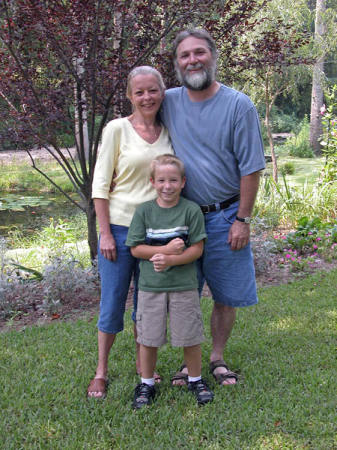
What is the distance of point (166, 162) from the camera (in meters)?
2.44

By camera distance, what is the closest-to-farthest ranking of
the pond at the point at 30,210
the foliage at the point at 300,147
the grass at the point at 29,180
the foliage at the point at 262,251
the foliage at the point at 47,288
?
1. the foliage at the point at 47,288
2. the foliage at the point at 262,251
3. the pond at the point at 30,210
4. the grass at the point at 29,180
5. the foliage at the point at 300,147

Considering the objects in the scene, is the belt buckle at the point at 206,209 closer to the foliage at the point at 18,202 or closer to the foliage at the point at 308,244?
the foliage at the point at 308,244

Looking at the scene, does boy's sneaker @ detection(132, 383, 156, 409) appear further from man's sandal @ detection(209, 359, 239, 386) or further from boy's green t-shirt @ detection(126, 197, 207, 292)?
boy's green t-shirt @ detection(126, 197, 207, 292)

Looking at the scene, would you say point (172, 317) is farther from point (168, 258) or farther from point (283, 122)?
point (283, 122)

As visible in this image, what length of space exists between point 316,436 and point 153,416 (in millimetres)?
825

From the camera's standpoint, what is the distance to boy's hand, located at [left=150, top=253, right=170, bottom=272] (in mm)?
2461

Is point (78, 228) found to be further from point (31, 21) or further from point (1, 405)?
point (1, 405)

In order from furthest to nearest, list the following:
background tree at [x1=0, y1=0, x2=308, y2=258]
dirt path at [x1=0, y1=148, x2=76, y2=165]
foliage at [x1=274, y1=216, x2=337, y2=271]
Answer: dirt path at [x1=0, y1=148, x2=76, y2=165] < foliage at [x1=274, y1=216, x2=337, y2=271] < background tree at [x1=0, y1=0, x2=308, y2=258]

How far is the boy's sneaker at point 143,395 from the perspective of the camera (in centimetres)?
263

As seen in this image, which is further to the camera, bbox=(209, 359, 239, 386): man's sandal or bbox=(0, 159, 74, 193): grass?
bbox=(0, 159, 74, 193): grass

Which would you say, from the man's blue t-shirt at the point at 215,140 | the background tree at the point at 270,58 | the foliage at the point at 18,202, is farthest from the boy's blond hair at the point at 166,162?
the foliage at the point at 18,202

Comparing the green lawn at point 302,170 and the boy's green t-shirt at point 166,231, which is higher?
the boy's green t-shirt at point 166,231

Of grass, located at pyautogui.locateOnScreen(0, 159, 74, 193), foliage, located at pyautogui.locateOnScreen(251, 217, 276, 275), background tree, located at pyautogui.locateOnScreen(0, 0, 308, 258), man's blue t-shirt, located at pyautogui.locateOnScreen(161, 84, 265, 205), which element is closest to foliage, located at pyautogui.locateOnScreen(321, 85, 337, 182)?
foliage, located at pyautogui.locateOnScreen(251, 217, 276, 275)

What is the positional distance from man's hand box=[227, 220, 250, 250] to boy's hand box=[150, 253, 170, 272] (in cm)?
42
